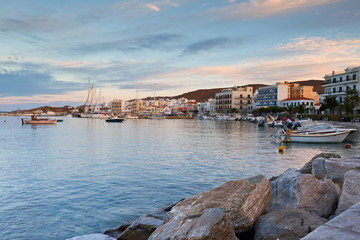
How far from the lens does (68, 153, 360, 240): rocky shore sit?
5107mm

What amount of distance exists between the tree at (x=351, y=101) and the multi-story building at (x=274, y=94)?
50.8m

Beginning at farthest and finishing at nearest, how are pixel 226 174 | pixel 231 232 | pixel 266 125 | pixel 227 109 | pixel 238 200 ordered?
pixel 227 109 → pixel 266 125 → pixel 226 174 → pixel 238 200 → pixel 231 232

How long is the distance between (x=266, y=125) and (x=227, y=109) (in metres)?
74.4

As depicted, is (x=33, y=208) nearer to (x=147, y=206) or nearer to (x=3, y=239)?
(x=3, y=239)

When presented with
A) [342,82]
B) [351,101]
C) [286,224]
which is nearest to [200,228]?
Answer: [286,224]

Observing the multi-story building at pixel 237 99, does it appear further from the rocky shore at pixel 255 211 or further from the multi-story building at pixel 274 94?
the rocky shore at pixel 255 211

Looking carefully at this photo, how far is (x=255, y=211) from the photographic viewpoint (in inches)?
273

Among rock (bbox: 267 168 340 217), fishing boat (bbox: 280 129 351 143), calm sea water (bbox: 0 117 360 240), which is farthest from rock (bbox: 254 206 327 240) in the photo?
fishing boat (bbox: 280 129 351 143)

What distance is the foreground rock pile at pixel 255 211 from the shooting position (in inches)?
201

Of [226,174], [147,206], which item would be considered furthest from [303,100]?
[147,206]

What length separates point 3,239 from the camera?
27.6 ft

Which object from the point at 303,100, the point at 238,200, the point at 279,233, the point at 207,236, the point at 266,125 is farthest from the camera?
the point at 303,100

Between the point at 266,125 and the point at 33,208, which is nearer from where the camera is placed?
the point at 33,208

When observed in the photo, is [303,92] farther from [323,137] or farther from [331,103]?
[323,137]
